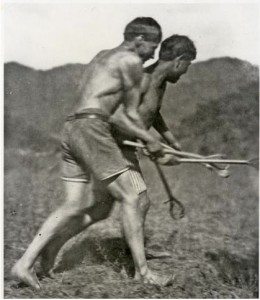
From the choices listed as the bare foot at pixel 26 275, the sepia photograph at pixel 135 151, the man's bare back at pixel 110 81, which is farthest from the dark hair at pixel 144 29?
the bare foot at pixel 26 275

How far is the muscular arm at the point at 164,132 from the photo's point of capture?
12.9 ft

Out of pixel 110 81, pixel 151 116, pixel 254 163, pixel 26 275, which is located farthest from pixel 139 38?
pixel 26 275

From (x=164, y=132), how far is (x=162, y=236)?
32.6 inches

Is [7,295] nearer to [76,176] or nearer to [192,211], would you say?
[76,176]

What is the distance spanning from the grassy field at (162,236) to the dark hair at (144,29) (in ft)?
3.14

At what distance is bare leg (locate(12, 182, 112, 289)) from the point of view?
3.70 metres

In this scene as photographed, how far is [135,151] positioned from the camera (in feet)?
12.6

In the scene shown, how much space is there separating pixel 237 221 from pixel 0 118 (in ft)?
6.72

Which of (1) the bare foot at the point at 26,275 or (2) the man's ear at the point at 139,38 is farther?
(2) the man's ear at the point at 139,38

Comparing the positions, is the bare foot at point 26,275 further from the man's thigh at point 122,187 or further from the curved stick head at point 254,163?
the curved stick head at point 254,163

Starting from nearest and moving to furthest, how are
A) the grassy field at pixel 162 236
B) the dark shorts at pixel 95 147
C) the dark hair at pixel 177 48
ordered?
the dark shorts at pixel 95 147
the grassy field at pixel 162 236
the dark hair at pixel 177 48

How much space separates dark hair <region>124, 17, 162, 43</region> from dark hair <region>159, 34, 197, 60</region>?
0.08 m

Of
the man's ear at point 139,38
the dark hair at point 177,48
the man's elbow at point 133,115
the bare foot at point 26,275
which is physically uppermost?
the man's ear at point 139,38

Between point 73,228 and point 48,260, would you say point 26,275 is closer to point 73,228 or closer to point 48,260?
point 48,260
